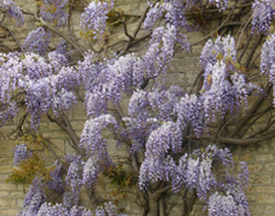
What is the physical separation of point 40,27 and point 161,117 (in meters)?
1.88

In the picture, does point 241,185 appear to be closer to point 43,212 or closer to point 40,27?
point 43,212

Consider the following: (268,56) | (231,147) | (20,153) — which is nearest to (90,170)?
(20,153)

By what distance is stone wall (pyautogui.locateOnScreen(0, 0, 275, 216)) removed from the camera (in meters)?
3.47

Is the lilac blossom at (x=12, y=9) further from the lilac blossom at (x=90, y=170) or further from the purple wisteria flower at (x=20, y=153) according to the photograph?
the lilac blossom at (x=90, y=170)

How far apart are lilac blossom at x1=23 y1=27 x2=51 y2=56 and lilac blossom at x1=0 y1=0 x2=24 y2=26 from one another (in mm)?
229

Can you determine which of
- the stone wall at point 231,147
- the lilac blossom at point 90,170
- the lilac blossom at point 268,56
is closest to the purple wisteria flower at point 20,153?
the stone wall at point 231,147

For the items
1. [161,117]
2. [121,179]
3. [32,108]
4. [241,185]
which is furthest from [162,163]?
[32,108]

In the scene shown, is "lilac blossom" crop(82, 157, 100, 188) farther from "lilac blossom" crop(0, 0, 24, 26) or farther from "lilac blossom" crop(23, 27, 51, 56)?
"lilac blossom" crop(0, 0, 24, 26)

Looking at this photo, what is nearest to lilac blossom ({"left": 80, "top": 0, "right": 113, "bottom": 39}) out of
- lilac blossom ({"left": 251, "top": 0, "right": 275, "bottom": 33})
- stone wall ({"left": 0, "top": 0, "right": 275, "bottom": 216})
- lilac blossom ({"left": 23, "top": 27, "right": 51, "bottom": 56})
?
stone wall ({"left": 0, "top": 0, "right": 275, "bottom": 216})

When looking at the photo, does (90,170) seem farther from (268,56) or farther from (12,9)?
(12,9)

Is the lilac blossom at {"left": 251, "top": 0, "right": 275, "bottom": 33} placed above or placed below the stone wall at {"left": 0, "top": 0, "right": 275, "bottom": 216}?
above

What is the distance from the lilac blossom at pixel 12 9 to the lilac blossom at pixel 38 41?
23 centimetres

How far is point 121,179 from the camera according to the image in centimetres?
398

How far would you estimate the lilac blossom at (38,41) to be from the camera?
14.7ft
